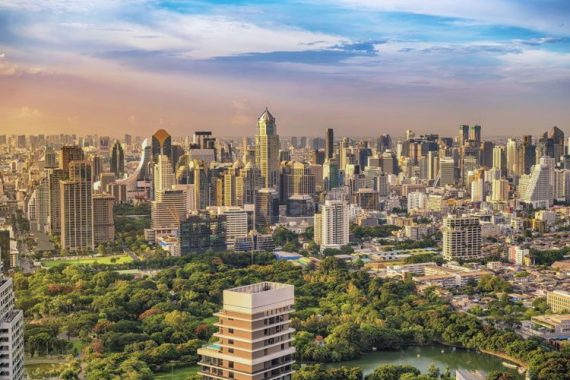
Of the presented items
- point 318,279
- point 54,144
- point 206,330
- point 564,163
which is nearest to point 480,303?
point 318,279

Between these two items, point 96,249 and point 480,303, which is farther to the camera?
point 96,249

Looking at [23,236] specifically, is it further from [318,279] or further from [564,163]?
[564,163]

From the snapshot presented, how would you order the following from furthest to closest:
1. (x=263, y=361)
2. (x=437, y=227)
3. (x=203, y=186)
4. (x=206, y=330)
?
(x=203, y=186) → (x=437, y=227) → (x=206, y=330) → (x=263, y=361)

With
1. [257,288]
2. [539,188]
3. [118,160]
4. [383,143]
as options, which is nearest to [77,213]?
[118,160]

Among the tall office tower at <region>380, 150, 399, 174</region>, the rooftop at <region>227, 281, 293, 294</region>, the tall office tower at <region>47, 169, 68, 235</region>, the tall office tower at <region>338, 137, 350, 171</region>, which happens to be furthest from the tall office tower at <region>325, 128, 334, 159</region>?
the rooftop at <region>227, 281, 293, 294</region>

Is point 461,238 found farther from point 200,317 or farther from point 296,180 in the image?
point 296,180

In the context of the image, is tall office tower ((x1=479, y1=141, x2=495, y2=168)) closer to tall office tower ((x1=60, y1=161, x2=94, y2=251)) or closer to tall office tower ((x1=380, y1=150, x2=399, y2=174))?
tall office tower ((x1=380, y1=150, x2=399, y2=174))

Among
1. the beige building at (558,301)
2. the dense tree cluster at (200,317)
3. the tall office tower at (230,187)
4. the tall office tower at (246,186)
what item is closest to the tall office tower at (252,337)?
the dense tree cluster at (200,317)
